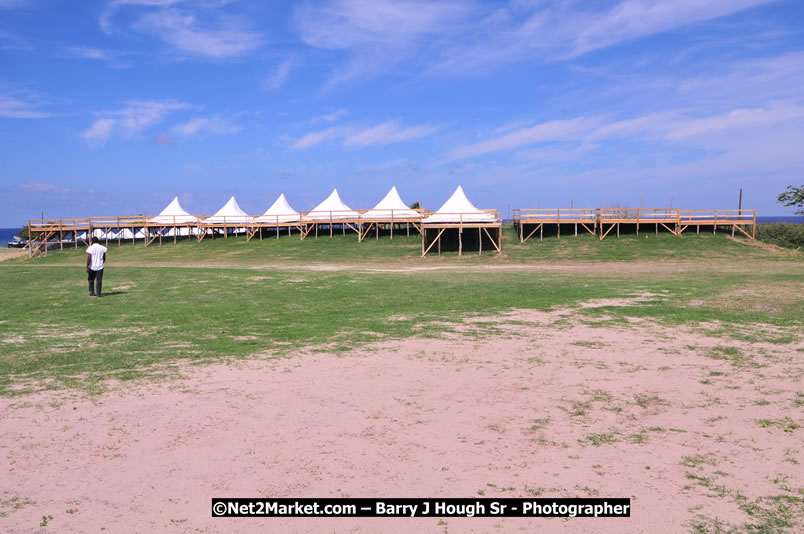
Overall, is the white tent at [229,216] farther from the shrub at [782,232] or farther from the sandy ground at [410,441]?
the sandy ground at [410,441]

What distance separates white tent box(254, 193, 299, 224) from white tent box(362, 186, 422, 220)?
359 inches

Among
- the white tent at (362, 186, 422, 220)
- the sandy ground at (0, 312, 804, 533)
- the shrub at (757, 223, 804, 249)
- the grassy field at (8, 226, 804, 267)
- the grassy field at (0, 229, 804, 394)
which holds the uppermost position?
the white tent at (362, 186, 422, 220)

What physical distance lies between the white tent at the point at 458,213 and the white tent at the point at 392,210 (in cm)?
474

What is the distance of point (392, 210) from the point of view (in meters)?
52.8

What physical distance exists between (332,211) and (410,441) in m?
52.2

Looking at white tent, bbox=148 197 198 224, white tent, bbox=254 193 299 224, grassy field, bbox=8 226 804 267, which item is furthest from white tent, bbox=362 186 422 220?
white tent, bbox=148 197 198 224

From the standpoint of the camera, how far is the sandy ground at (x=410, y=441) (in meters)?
5.11

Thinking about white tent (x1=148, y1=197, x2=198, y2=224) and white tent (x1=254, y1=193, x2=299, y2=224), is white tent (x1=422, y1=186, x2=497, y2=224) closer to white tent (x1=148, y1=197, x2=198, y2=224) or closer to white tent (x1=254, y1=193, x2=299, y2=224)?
white tent (x1=254, y1=193, x2=299, y2=224)

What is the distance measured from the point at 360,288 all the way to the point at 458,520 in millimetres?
16082

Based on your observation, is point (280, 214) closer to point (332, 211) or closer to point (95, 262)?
point (332, 211)

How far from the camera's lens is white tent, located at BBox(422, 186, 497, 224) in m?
45.2

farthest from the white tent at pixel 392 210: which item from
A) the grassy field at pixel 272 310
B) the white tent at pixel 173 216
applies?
the grassy field at pixel 272 310

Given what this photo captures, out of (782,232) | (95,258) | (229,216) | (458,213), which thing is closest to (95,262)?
(95,258)

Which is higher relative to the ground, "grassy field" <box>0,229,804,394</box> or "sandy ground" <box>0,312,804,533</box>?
"grassy field" <box>0,229,804,394</box>
